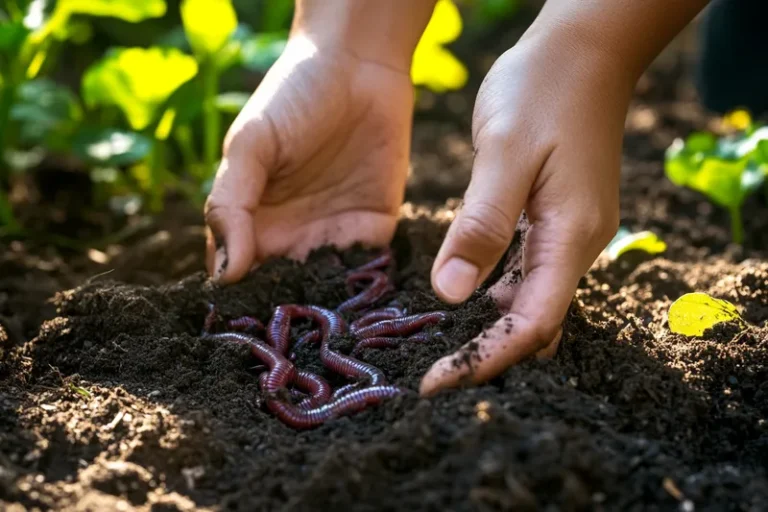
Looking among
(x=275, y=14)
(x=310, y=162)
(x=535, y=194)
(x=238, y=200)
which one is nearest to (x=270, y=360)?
(x=238, y=200)

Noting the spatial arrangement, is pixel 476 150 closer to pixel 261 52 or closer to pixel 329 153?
pixel 329 153

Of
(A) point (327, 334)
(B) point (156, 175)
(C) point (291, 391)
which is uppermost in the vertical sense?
(B) point (156, 175)

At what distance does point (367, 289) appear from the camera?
5219 mm

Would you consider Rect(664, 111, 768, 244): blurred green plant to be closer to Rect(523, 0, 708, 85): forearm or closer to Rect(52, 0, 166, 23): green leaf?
Rect(523, 0, 708, 85): forearm

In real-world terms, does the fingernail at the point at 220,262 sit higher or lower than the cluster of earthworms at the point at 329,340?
higher

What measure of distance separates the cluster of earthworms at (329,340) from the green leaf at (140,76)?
2017 mm

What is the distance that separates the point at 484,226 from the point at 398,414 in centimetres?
86

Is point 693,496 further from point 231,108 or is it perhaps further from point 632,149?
point 632,149

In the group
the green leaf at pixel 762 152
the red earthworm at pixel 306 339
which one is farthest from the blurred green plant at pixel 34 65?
the green leaf at pixel 762 152

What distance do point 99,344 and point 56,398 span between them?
0.67 metres

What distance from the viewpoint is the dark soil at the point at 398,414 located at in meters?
3.11

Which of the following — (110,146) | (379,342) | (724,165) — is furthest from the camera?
(110,146)

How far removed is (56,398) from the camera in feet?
13.1

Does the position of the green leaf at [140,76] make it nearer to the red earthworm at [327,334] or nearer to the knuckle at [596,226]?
the red earthworm at [327,334]
